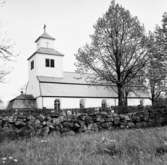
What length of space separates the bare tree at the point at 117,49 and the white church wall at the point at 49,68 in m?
11.9

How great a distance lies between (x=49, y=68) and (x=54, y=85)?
3820 millimetres

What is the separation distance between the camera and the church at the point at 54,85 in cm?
3268

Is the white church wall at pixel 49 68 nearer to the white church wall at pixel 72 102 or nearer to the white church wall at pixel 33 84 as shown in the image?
the white church wall at pixel 33 84

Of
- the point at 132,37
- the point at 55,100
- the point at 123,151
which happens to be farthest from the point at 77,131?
the point at 55,100

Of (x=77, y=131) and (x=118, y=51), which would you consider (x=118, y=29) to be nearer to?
(x=118, y=51)

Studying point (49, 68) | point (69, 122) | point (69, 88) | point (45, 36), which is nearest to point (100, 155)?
point (69, 122)

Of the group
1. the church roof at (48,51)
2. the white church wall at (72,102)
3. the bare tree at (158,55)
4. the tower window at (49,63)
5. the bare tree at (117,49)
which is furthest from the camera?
the tower window at (49,63)

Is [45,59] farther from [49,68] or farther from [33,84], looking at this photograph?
A: [33,84]

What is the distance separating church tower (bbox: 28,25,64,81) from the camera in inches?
1382

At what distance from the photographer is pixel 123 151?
4633mm

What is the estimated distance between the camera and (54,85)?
3388 centimetres

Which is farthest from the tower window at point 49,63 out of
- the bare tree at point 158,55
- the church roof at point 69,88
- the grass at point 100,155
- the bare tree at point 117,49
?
the grass at point 100,155

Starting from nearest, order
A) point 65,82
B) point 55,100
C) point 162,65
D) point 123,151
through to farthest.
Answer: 1. point 123,151
2. point 162,65
3. point 55,100
4. point 65,82

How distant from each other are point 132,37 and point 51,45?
62.0ft
